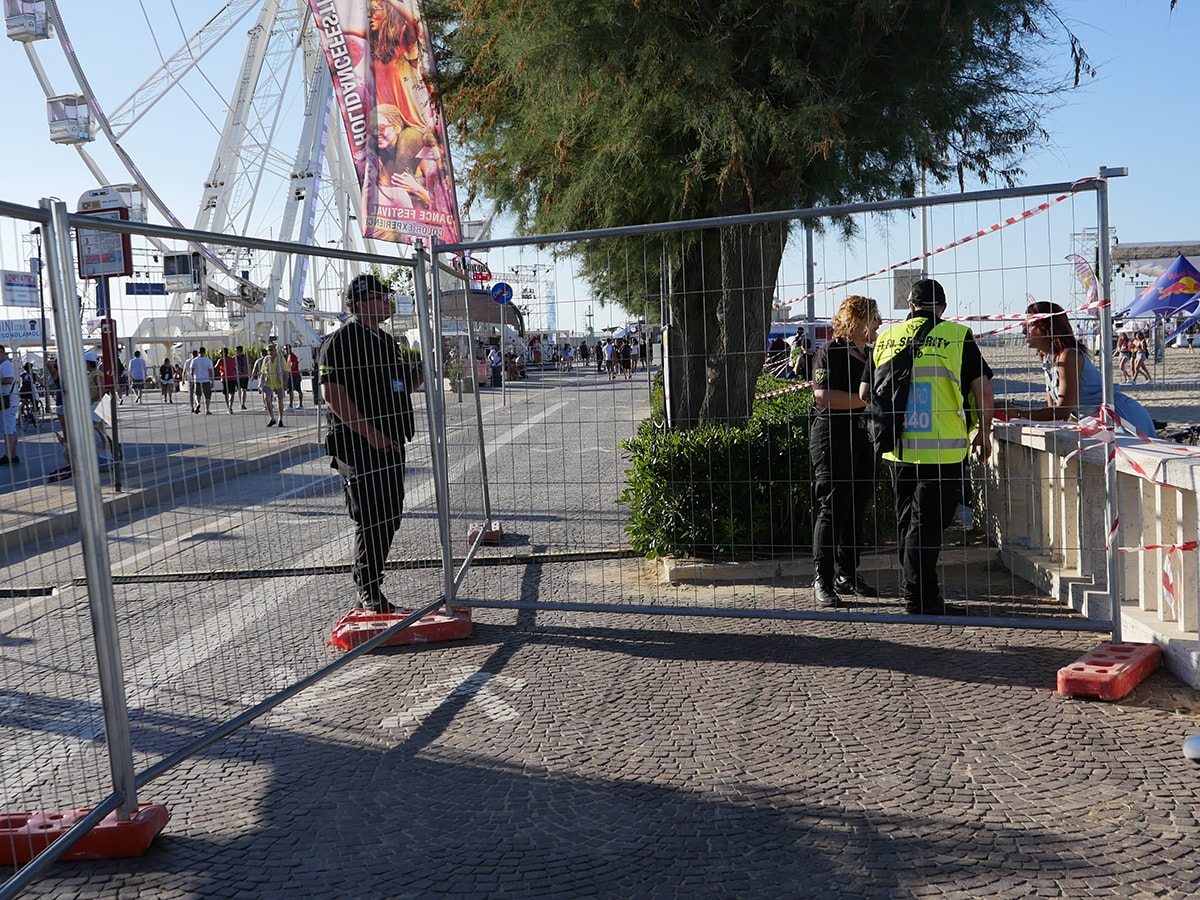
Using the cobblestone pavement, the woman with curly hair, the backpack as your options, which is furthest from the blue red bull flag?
the cobblestone pavement

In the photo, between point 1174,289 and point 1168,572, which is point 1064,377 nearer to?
point 1168,572

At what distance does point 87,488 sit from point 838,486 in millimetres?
4188

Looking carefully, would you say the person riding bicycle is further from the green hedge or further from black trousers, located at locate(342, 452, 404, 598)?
the green hedge

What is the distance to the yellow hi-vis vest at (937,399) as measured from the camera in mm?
5594

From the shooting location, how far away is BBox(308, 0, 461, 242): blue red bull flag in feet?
31.1

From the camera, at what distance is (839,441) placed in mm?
6320

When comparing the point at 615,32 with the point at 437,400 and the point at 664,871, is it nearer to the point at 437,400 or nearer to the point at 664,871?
the point at 437,400

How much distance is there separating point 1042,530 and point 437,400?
3869mm

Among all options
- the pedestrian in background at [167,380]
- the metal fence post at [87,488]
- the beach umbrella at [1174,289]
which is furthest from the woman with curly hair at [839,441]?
the beach umbrella at [1174,289]

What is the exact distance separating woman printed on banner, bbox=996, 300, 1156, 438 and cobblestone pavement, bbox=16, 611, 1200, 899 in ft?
4.28

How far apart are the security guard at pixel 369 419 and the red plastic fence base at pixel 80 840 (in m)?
2.48

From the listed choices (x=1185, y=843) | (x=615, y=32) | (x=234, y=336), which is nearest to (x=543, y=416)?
(x=234, y=336)

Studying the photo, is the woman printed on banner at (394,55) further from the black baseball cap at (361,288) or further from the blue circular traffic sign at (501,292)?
the black baseball cap at (361,288)

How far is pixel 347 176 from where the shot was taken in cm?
4653
